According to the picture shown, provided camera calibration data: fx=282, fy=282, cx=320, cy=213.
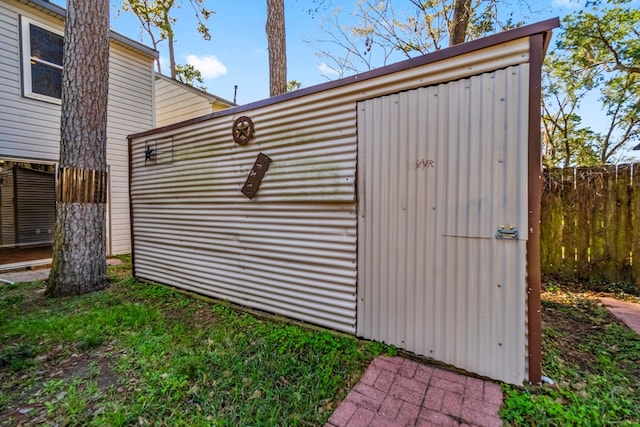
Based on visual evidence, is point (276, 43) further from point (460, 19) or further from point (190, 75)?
point (190, 75)

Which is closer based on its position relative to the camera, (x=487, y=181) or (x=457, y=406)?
(x=457, y=406)

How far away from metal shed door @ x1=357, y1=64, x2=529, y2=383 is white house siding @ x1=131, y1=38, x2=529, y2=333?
0.13 metres

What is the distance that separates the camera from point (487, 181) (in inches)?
74.0

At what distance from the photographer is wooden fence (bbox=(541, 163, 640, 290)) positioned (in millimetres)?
3602

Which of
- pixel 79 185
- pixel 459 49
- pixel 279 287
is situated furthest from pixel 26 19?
pixel 459 49

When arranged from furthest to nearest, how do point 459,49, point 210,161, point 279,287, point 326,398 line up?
point 210,161
point 279,287
point 459,49
point 326,398

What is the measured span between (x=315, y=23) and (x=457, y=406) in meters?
7.23

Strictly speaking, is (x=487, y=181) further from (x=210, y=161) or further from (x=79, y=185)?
(x=79, y=185)

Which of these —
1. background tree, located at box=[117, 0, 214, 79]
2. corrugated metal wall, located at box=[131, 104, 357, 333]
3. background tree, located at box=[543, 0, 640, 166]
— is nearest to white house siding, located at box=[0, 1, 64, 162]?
corrugated metal wall, located at box=[131, 104, 357, 333]

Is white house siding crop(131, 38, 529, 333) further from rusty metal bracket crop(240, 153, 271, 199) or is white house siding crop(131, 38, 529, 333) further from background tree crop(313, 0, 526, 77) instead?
background tree crop(313, 0, 526, 77)

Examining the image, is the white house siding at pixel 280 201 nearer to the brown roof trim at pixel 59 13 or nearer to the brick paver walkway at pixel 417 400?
the brick paver walkway at pixel 417 400

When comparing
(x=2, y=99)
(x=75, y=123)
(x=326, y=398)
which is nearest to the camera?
(x=326, y=398)

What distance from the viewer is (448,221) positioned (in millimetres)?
2021

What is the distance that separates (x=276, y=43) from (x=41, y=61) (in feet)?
15.4
